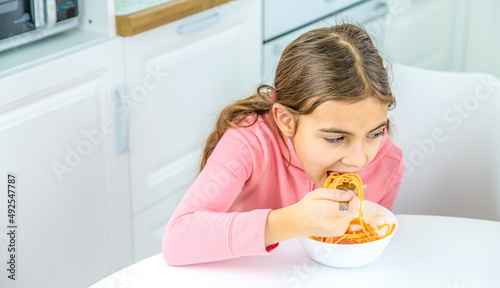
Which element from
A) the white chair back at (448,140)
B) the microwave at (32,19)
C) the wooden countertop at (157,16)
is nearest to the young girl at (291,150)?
the white chair back at (448,140)

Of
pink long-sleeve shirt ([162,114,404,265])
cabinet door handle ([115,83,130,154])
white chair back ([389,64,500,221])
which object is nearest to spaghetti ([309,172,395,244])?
pink long-sleeve shirt ([162,114,404,265])

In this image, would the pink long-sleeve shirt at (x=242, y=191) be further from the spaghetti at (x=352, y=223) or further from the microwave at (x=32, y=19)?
the microwave at (x=32, y=19)

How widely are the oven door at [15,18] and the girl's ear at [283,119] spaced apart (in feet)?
2.29

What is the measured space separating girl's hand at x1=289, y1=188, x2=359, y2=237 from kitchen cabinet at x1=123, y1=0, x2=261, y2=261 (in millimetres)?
853

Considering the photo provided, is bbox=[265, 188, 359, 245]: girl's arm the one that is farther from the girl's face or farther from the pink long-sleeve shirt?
the girl's face

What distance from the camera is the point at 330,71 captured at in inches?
49.6

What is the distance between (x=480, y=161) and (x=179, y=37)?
83cm

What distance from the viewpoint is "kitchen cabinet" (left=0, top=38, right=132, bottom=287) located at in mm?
1626

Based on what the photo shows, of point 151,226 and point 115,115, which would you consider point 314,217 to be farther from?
point 151,226

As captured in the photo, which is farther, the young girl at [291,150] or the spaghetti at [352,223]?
the spaghetti at [352,223]

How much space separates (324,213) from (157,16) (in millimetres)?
905

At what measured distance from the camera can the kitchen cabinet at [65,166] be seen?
163cm

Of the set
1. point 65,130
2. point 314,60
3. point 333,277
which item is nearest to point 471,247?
point 333,277

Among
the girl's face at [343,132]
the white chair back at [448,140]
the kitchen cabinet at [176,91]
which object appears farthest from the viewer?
the kitchen cabinet at [176,91]
